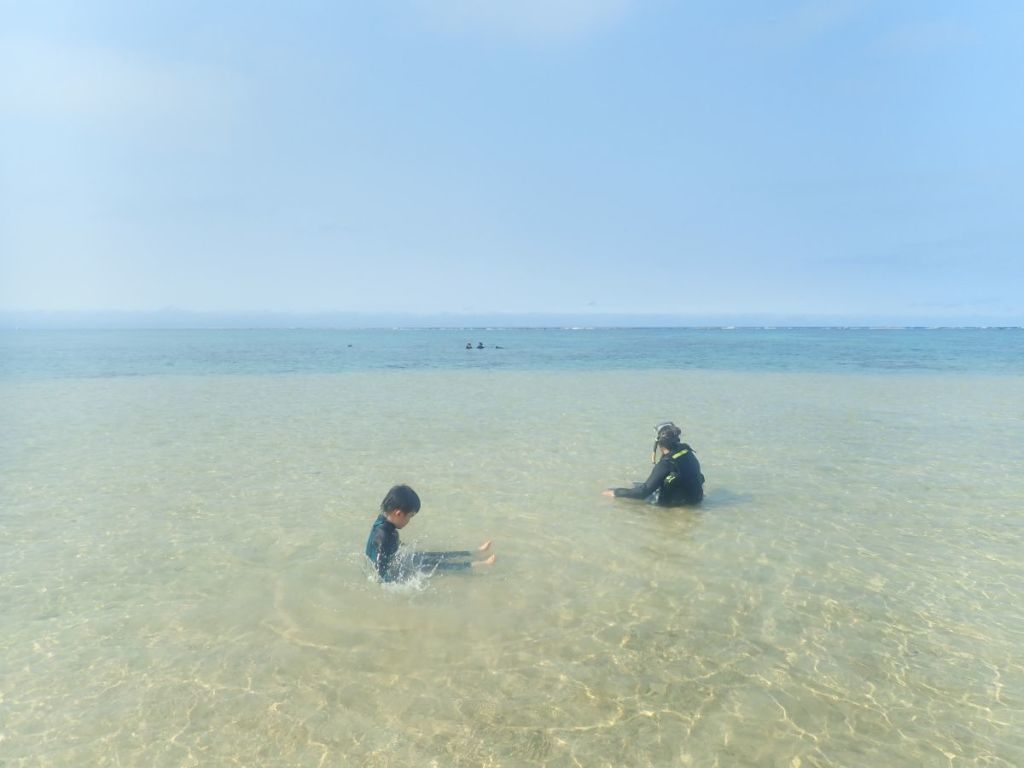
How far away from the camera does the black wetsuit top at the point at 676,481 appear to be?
12.4 metres

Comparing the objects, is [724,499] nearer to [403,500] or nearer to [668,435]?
[668,435]

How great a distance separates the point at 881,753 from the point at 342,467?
1320cm

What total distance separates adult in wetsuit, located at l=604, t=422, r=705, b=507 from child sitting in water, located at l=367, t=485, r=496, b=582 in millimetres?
4131

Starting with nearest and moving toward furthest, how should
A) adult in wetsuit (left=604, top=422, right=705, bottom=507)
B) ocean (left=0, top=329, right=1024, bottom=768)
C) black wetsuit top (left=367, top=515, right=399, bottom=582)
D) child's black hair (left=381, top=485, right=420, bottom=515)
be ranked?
ocean (left=0, top=329, right=1024, bottom=768) → child's black hair (left=381, top=485, right=420, bottom=515) → black wetsuit top (left=367, top=515, right=399, bottom=582) → adult in wetsuit (left=604, top=422, right=705, bottom=507)

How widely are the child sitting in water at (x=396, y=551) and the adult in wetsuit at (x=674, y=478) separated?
4131 millimetres

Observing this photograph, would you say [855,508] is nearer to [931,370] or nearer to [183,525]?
[183,525]

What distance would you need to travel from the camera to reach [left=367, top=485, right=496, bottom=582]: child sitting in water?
337 inches

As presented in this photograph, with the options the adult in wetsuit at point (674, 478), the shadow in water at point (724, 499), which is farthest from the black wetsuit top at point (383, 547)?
the shadow in water at point (724, 499)

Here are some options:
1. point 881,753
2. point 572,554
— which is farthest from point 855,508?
point 881,753

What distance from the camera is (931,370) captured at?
170ft

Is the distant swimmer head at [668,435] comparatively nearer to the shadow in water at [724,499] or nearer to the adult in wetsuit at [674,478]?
the adult in wetsuit at [674,478]

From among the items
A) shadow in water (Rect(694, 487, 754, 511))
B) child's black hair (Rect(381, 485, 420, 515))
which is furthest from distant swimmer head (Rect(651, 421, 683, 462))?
child's black hair (Rect(381, 485, 420, 515))

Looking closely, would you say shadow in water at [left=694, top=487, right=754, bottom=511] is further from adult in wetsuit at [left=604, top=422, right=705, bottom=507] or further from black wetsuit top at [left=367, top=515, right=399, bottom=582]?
black wetsuit top at [left=367, top=515, right=399, bottom=582]

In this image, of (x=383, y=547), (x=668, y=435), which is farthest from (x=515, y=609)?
(x=668, y=435)
